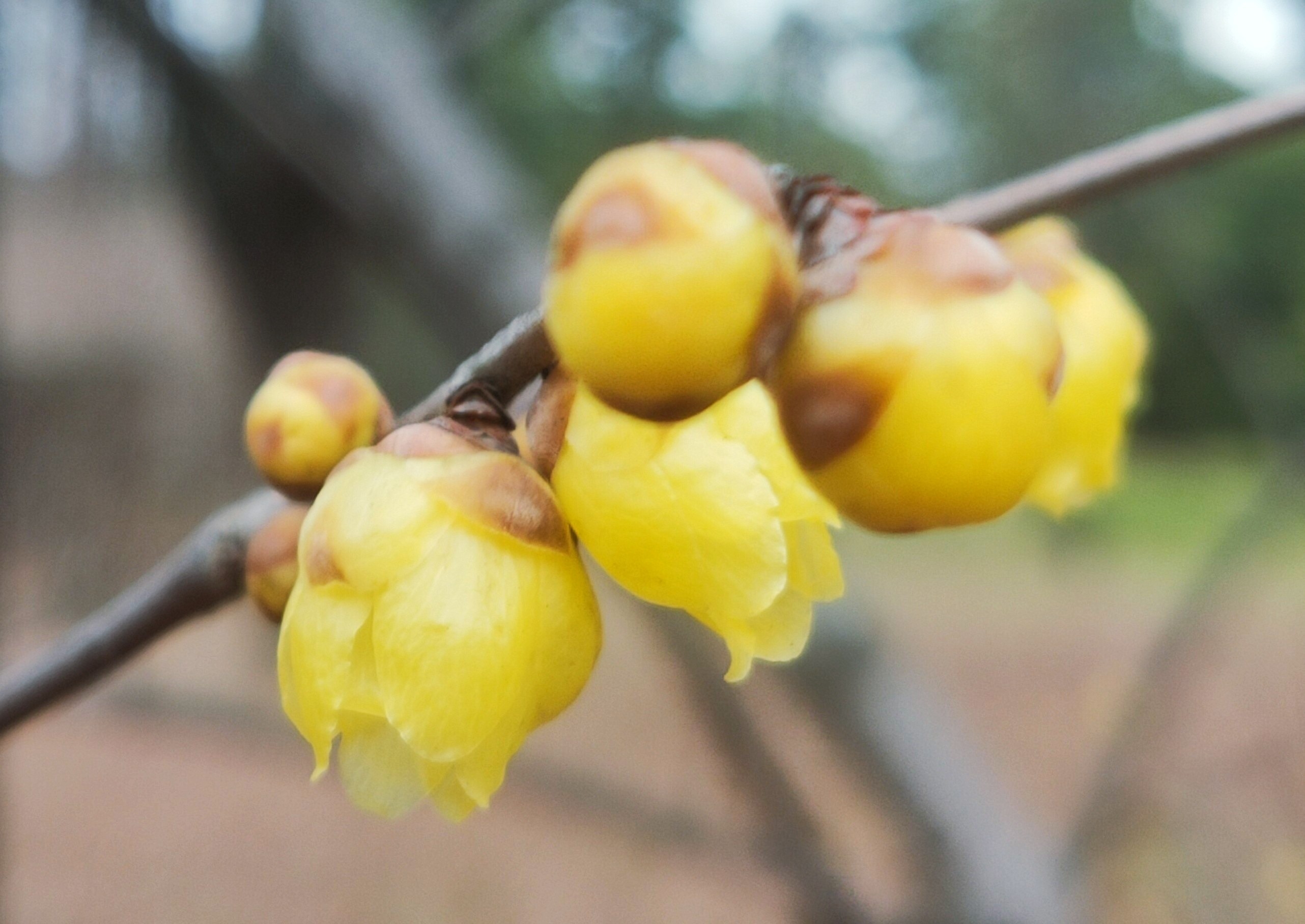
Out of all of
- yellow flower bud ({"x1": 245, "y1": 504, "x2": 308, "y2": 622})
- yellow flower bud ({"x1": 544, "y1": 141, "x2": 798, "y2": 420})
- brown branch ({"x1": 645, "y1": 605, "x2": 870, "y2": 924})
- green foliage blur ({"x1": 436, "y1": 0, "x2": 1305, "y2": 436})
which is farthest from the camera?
green foliage blur ({"x1": 436, "y1": 0, "x2": 1305, "y2": 436})

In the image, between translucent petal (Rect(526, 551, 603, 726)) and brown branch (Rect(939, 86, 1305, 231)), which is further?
brown branch (Rect(939, 86, 1305, 231))

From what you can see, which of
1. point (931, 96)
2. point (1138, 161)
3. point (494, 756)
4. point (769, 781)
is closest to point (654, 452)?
point (494, 756)

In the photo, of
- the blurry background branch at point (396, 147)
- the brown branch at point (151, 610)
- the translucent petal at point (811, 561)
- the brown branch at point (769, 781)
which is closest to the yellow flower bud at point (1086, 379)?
the translucent petal at point (811, 561)

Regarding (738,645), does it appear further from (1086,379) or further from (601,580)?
(601,580)

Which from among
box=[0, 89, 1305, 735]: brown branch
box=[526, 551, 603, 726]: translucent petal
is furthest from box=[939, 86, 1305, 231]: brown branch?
box=[526, 551, 603, 726]: translucent petal

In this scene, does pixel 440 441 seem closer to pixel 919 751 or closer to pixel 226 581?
pixel 226 581

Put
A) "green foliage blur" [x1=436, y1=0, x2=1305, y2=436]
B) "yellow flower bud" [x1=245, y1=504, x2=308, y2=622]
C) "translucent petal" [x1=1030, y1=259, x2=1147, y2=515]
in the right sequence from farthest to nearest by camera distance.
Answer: "green foliage blur" [x1=436, y1=0, x2=1305, y2=436] → "translucent petal" [x1=1030, y1=259, x2=1147, y2=515] → "yellow flower bud" [x1=245, y1=504, x2=308, y2=622]

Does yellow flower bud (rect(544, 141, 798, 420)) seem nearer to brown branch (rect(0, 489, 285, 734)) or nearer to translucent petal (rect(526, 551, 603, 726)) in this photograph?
translucent petal (rect(526, 551, 603, 726))

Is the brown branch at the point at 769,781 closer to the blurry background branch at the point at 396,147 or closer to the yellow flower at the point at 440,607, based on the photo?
the blurry background branch at the point at 396,147
